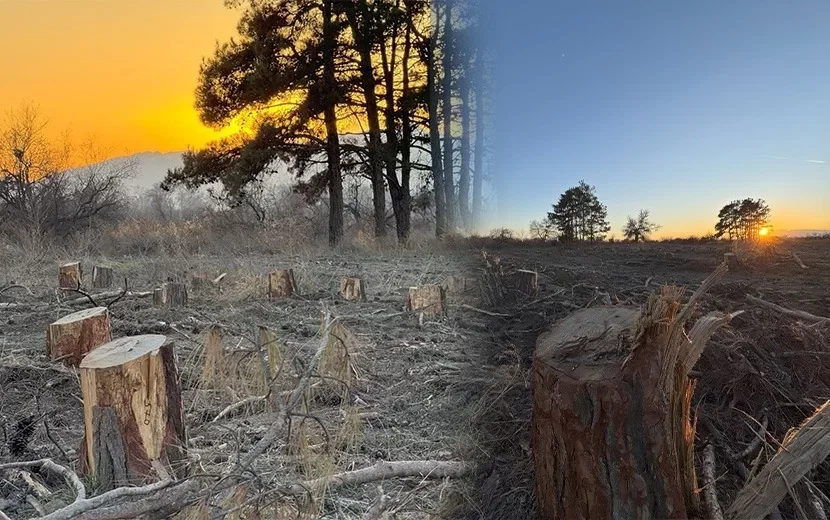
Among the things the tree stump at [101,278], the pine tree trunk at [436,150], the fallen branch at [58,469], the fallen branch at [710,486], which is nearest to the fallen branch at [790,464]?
the fallen branch at [710,486]

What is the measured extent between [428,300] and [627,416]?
199 cm

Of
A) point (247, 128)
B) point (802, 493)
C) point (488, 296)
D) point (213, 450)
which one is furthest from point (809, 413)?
point (247, 128)

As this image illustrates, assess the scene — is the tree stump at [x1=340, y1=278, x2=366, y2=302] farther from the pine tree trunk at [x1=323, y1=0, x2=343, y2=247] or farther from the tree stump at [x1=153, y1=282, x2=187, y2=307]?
the pine tree trunk at [x1=323, y1=0, x2=343, y2=247]

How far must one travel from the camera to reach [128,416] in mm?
1423

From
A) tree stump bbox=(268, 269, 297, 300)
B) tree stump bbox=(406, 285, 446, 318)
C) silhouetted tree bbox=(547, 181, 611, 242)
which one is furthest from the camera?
tree stump bbox=(268, 269, 297, 300)

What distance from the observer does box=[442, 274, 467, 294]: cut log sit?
2893 mm

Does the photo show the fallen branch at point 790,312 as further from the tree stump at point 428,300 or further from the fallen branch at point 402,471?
the tree stump at point 428,300

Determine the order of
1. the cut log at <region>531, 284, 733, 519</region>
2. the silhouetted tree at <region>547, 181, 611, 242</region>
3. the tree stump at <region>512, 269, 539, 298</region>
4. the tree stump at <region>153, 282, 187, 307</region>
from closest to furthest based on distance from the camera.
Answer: the cut log at <region>531, 284, 733, 519</region>
the silhouetted tree at <region>547, 181, 611, 242</region>
the tree stump at <region>512, 269, 539, 298</region>
the tree stump at <region>153, 282, 187, 307</region>

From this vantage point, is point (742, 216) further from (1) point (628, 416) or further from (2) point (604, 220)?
(1) point (628, 416)

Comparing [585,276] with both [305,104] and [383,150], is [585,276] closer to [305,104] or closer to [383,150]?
[383,150]

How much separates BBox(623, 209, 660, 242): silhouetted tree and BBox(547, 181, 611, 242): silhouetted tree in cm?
5

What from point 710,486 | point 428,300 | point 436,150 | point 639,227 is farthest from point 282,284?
point 710,486

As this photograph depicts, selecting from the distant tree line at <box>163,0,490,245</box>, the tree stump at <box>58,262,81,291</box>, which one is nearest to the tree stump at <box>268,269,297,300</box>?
the distant tree line at <box>163,0,490,245</box>

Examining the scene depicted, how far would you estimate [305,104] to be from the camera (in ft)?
15.1
